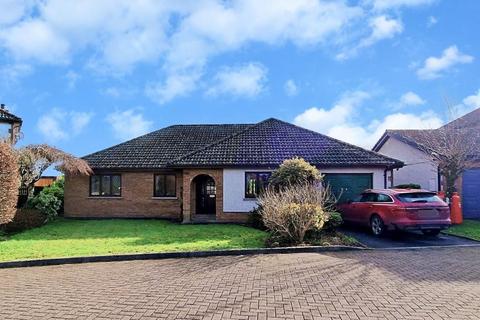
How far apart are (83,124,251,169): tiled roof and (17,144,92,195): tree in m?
1.31

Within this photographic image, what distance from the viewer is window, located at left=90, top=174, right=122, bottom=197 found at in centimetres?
2089

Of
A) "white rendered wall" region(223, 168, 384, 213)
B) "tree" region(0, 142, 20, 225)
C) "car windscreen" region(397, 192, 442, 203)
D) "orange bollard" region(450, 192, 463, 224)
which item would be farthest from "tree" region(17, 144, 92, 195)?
"orange bollard" region(450, 192, 463, 224)

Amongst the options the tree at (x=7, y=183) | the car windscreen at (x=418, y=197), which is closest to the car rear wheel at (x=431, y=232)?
the car windscreen at (x=418, y=197)

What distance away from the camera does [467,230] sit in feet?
48.8

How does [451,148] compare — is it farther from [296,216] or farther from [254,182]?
[296,216]

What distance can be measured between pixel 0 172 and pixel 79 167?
233 inches

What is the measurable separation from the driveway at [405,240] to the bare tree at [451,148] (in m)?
4.71

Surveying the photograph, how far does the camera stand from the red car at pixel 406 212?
12539 mm

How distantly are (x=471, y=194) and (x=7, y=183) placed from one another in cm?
2090

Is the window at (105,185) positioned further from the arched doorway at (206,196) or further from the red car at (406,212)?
the red car at (406,212)

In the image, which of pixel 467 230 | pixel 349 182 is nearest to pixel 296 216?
pixel 349 182

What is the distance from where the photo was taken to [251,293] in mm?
6547

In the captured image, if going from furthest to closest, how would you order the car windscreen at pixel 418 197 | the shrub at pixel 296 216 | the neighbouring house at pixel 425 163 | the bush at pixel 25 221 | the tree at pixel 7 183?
the neighbouring house at pixel 425 163 → the bush at pixel 25 221 → the tree at pixel 7 183 → the car windscreen at pixel 418 197 → the shrub at pixel 296 216

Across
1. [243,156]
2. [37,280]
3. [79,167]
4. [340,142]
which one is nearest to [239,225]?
[243,156]
